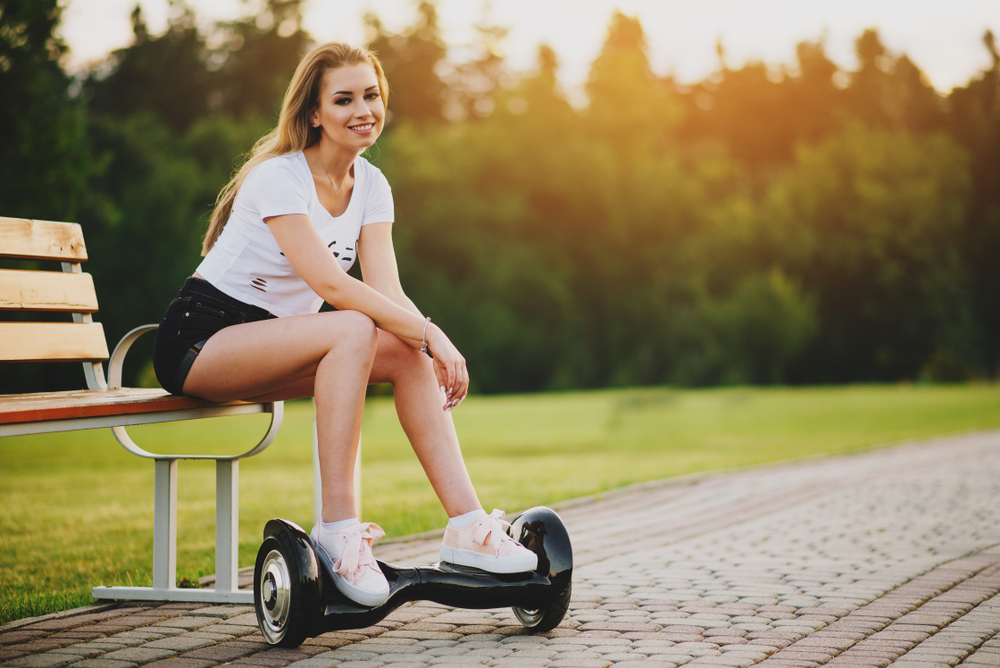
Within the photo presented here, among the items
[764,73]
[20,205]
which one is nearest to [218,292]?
[20,205]

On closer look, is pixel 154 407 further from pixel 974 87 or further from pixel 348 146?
pixel 974 87

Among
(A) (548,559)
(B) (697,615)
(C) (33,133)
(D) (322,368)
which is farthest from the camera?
(C) (33,133)

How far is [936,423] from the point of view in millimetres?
12867

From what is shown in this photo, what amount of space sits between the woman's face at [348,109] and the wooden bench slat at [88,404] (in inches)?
34.1

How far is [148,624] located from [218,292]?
1006 mm

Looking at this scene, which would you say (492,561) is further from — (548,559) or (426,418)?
(426,418)

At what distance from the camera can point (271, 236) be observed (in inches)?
115

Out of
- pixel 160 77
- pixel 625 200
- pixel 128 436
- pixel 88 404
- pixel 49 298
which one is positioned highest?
pixel 160 77

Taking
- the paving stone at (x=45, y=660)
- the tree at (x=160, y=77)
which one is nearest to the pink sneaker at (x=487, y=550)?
the paving stone at (x=45, y=660)

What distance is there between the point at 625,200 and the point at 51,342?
3842 cm

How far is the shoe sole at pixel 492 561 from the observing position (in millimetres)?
2674

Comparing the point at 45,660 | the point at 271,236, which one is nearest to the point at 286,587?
the point at 45,660

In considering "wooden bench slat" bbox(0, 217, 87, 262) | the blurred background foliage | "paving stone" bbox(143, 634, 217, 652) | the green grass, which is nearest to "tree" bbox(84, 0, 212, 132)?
the blurred background foliage

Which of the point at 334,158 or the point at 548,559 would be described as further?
the point at 334,158
